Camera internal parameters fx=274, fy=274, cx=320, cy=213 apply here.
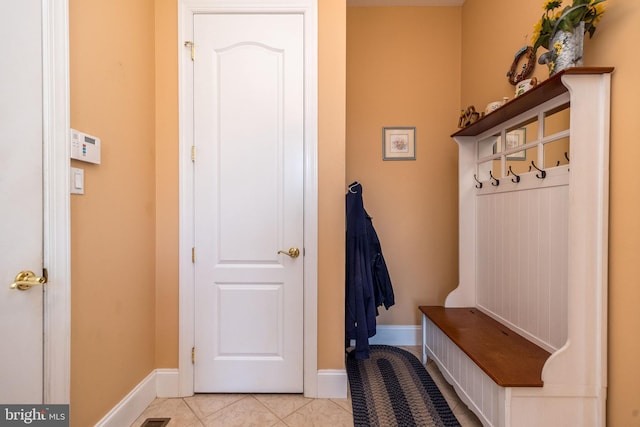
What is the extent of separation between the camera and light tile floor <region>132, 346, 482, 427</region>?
5.03 ft

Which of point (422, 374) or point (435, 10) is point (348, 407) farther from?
point (435, 10)

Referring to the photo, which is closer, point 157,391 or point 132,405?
point 132,405

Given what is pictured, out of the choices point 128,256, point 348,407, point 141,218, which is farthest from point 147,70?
point 348,407

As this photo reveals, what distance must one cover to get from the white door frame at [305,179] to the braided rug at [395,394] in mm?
342

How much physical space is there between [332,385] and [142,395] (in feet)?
3.75

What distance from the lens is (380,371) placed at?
6.64ft

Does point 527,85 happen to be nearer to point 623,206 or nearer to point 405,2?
point 623,206

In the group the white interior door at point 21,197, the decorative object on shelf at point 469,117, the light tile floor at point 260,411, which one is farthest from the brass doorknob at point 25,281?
the decorative object on shelf at point 469,117

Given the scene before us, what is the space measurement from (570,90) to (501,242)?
941 mm

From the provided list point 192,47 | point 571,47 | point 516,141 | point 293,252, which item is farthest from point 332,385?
point 192,47

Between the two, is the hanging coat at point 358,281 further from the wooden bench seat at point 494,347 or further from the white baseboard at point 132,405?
the white baseboard at point 132,405

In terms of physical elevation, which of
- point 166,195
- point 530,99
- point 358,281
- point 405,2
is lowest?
point 358,281

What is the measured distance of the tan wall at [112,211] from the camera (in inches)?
48.5

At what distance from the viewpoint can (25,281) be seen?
999 millimetres
